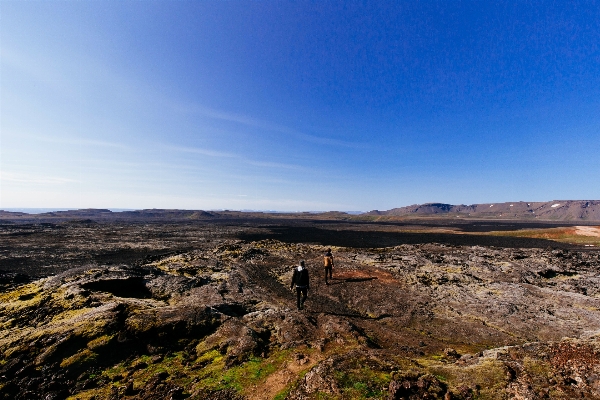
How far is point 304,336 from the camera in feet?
36.2

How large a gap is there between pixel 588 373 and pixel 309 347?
7.49 metres

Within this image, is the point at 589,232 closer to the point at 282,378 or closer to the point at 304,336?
the point at 304,336

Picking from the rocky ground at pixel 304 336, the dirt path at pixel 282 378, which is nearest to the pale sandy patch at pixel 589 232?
the rocky ground at pixel 304 336

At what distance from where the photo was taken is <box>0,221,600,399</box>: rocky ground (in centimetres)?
718

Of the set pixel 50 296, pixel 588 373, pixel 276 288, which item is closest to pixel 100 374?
pixel 50 296

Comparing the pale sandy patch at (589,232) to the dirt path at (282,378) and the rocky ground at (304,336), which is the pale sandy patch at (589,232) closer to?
the rocky ground at (304,336)

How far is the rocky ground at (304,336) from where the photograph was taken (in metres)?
7.18

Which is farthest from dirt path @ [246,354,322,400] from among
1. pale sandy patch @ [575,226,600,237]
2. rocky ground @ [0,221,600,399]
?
pale sandy patch @ [575,226,600,237]

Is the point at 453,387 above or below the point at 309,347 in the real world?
above

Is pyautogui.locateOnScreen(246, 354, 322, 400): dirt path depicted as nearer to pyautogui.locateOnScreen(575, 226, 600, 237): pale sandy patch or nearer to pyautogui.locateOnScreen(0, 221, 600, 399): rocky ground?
pyautogui.locateOnScreen(0, 221, 600, 399): rocky ground

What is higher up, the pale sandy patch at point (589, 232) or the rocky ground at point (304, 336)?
the pale sandy patch at point (589, 232)

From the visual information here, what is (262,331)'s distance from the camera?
1162 cm

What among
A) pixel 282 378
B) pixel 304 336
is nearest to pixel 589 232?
pixel 304 336

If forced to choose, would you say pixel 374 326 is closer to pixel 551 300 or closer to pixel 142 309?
pixel 142 309
